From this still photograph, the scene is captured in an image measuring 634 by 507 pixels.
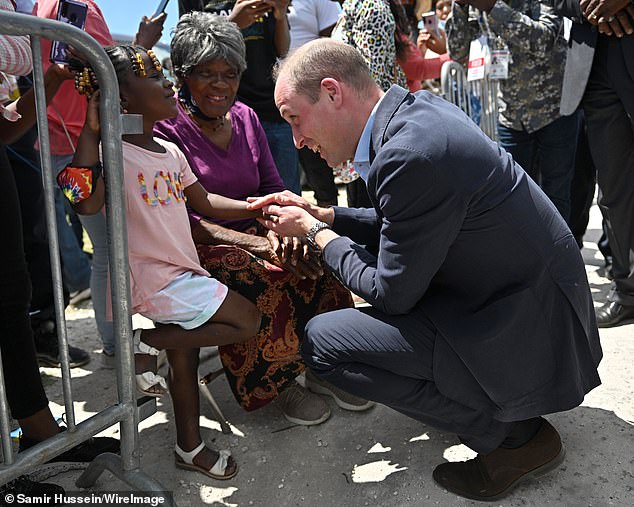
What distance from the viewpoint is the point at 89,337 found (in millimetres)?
3734

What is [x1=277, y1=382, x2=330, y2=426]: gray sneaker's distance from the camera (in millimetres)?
2609

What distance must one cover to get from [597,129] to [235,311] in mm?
2122

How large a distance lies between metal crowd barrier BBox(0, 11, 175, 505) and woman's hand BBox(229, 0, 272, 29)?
1.73 m

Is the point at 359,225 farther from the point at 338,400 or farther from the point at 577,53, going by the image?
the point at 577,53

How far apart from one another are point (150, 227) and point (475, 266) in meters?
1.15

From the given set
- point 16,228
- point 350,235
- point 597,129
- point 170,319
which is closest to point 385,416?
point 350,235

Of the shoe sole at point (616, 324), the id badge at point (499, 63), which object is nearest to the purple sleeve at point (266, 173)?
the id badge at point (499, 63)

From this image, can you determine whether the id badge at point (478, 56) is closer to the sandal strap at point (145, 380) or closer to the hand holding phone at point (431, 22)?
the hand holding phone at point (431, 22)

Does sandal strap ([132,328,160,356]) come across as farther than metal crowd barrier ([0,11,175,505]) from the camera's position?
Yes

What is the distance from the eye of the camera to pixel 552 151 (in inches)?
147

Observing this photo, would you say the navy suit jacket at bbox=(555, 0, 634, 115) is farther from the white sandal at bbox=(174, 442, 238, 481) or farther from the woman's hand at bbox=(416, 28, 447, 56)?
the white sandal at bbox=(174, 442, 238, 481)

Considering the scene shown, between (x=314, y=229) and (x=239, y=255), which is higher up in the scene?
(x=314, y=229)

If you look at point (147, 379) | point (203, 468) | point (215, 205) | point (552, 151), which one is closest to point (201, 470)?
point (203, 468)

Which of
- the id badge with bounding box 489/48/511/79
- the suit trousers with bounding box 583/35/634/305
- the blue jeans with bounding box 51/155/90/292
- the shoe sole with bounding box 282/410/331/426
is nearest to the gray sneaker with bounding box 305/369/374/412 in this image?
the shoe sole with bounding box 282/410/331/426
